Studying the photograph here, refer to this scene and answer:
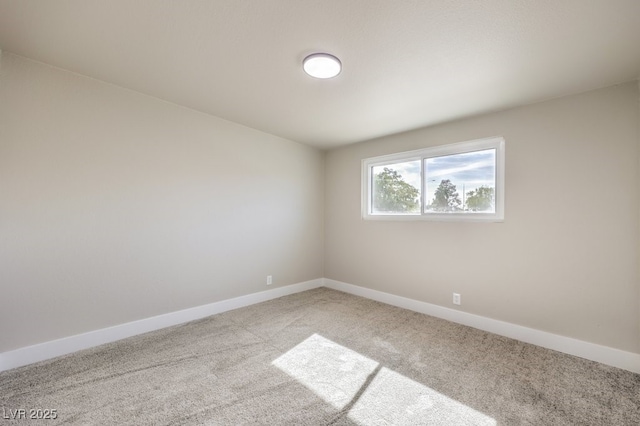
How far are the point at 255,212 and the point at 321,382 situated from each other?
92.2 inches

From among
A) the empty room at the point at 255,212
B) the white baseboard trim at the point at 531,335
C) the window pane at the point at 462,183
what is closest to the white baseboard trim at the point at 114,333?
the empty room at the point at 255,212

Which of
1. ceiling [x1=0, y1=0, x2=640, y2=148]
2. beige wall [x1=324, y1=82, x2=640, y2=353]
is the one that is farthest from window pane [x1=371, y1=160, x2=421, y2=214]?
ceiling [x1=0, y1=0, x2=640, y2=148]

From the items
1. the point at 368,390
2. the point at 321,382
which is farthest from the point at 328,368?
the point at 368,390

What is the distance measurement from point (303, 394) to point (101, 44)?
2.85 metres

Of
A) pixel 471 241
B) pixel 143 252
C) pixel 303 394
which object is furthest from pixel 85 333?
pixel 471 241

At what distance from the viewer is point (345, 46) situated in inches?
73.5

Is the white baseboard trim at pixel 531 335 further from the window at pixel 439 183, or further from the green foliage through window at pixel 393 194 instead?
the green foliage through window at pixel 393 194

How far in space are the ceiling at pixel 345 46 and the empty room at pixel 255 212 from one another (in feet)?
→ 0.06

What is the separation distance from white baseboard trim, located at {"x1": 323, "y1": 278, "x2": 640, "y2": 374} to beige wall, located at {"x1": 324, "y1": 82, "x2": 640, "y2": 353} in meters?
0.06

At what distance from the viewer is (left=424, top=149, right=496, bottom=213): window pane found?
9.75 feet

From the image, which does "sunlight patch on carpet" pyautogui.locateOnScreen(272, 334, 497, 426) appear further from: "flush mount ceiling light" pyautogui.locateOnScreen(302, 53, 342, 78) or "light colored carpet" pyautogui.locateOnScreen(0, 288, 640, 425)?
"flush mount ceiling light" pyautogui.locateOnScreen(302, 53, 342, 78)

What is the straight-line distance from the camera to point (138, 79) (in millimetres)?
2432

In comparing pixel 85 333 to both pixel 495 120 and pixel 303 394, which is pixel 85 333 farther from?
pixel 495 120

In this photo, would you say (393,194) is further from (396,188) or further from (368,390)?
(368,390)
